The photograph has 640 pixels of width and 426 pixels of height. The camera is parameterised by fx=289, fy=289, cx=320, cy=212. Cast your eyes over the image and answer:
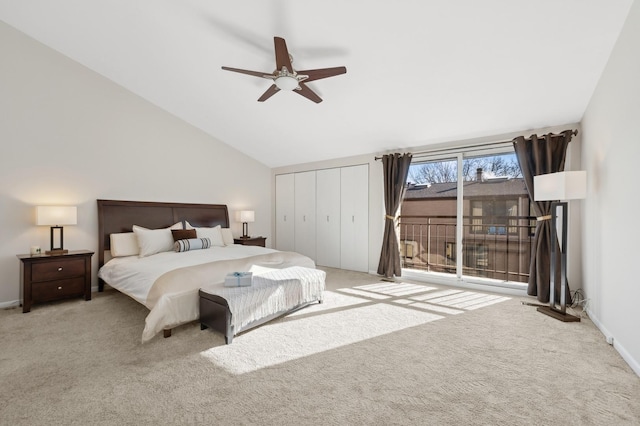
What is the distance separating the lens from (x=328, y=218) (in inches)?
240

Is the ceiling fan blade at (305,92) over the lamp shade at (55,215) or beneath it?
over

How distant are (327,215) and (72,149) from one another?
4296 mm

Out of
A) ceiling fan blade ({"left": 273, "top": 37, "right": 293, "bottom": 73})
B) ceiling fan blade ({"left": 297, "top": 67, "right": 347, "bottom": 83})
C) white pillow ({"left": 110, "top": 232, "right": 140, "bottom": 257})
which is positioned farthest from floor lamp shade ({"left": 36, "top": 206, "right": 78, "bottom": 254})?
ceiling fan blade ({"left": 297, "top": 67, "right": 347, "bottom": 83})

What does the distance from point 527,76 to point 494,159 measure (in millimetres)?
1699

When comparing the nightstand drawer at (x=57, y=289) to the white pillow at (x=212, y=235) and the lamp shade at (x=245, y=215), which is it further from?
the lamp shade at (x=245, y=215)

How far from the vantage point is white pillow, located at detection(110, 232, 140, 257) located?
4219 millimetres

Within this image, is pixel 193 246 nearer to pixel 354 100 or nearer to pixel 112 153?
pixel 112 153

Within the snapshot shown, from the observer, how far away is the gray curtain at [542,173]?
147 inches

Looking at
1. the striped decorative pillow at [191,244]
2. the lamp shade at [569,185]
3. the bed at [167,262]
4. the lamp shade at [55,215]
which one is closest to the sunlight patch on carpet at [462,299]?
the lamp shade at [569,185]

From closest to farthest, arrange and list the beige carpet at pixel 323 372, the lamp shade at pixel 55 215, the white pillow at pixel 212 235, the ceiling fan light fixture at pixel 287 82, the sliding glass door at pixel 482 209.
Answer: the beige carpet at pixel 323 372 < the ceiling fan light fixture at pixel 287 82 < the lamp shade at pixel 55 215 < the sliding glass door at pixel 482 209 < the white pillow at pixel 212 235

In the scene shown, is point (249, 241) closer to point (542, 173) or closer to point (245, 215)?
point (245, 215)

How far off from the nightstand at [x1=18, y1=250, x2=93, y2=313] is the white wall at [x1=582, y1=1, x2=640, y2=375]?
223 inches

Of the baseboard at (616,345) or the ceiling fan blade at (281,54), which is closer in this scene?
the baseboard at (616,345)

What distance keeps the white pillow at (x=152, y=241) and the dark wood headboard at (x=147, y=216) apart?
27 cm
